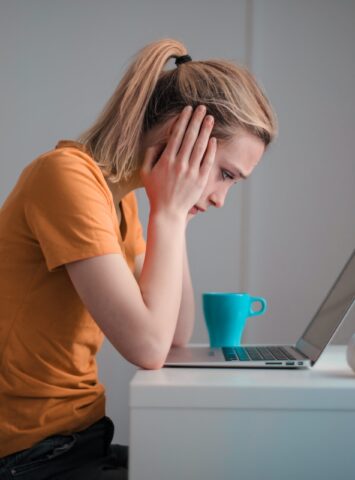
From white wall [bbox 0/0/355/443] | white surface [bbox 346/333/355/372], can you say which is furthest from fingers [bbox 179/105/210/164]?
white wall [bbox 0/0/355/443]

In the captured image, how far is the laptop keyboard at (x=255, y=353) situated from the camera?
0.93 metres

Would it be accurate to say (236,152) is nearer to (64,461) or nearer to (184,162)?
(184,162)

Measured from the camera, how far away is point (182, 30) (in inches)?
85.6

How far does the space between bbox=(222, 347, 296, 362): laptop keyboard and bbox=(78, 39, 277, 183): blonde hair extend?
0.32 meters

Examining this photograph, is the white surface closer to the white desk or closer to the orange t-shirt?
the white desk

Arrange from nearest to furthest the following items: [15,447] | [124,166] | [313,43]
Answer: [15,447] < [124,166] < [313,43]

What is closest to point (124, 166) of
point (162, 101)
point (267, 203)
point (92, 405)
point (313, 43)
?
point (162, 101)

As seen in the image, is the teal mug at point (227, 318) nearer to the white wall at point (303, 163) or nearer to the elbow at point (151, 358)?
the elbow at point (151, 358)

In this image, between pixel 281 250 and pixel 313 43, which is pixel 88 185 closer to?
pixel 281 250

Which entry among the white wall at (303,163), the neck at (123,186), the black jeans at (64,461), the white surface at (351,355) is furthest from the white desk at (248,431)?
the white wall at (303,163)

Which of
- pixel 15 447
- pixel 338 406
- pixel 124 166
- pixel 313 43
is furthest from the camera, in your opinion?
pixel 313 43

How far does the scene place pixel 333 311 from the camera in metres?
1.04

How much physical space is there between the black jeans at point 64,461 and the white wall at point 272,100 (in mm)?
1200

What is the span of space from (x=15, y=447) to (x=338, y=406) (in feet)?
1.52
